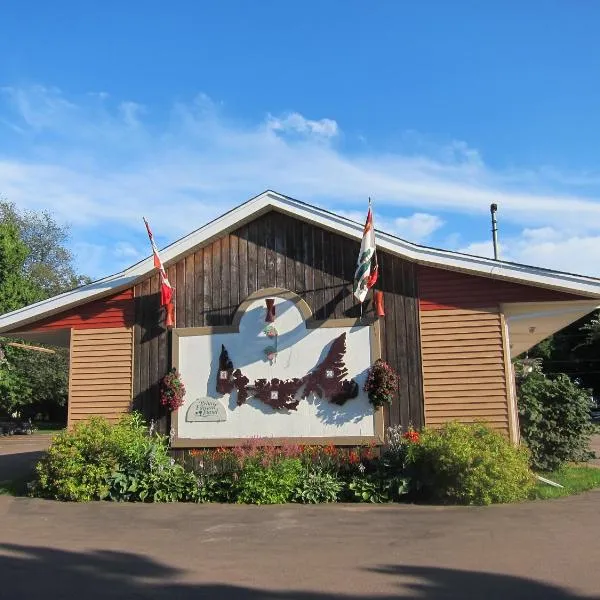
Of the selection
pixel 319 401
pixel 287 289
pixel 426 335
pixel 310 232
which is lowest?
pixel 319 401

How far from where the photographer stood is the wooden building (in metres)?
11.6

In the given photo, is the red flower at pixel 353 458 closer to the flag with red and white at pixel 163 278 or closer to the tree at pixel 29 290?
the flag with red and white at pixel 163 278

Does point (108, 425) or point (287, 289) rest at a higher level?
point (287, 289)

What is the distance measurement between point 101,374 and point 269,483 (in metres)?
4.37

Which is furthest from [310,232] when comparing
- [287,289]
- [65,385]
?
[65,385]

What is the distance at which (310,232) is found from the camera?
12773mm

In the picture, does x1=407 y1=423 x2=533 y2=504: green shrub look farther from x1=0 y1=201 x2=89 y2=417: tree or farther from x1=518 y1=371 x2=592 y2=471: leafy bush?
x1=0 y1=201 x2=89 y2=417: tree

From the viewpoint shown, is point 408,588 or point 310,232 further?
point 310,232

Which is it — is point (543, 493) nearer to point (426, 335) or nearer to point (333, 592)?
point (426, 335)

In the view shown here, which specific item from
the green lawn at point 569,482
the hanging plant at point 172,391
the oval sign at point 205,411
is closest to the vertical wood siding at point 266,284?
the hanging plant at point 172,391

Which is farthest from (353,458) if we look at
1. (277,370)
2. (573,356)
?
(573,356)

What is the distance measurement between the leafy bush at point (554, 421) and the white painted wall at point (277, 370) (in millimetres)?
4293

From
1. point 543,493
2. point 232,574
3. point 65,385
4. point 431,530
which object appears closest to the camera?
point 232,574

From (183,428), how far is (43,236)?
46.2m
